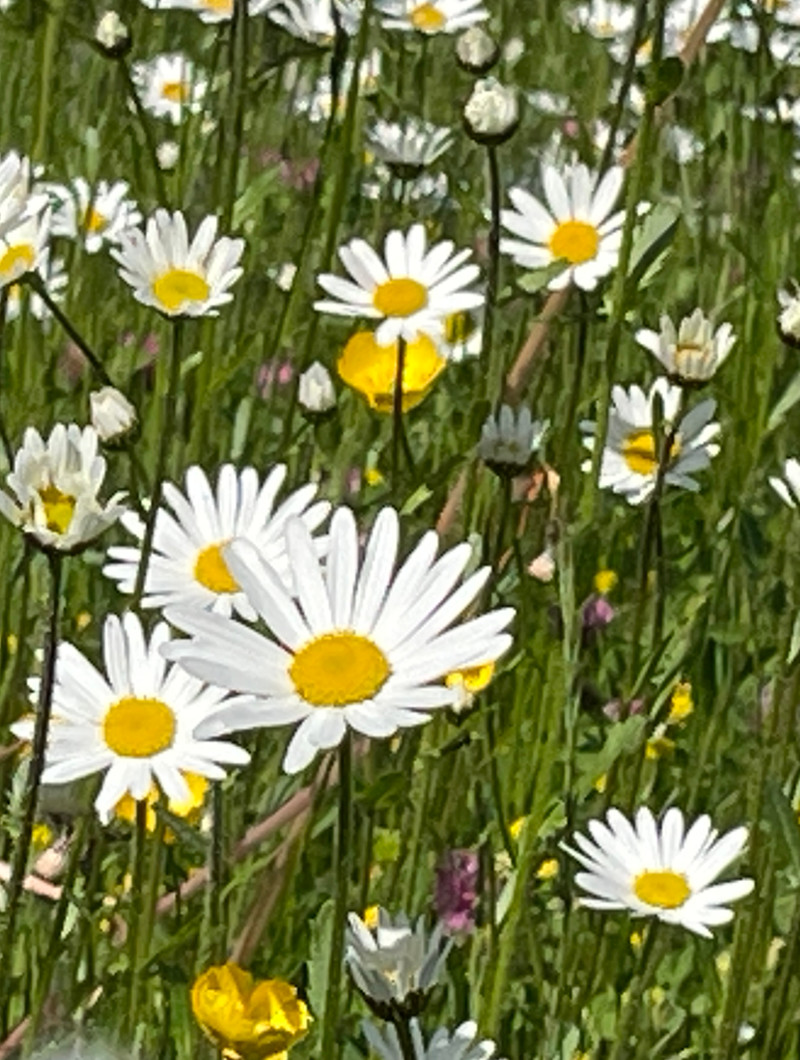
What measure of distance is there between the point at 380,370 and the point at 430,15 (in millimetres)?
785

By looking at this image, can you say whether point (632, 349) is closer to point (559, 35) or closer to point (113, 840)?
point (113, 840)

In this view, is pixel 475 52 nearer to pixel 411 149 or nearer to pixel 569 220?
pixel 569 220

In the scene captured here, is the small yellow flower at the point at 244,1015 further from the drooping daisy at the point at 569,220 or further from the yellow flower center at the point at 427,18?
the yellow flower center at the point at 427,18

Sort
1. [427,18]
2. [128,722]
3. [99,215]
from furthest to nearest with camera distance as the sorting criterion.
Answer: [427,18], [99,215], [128,722]

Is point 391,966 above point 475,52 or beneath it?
beneath

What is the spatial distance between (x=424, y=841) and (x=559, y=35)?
2.42 meters

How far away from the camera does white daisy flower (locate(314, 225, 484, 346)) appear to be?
1460mm

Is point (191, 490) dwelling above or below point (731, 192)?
below

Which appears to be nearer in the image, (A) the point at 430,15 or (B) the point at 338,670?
(B) the point at 338,670

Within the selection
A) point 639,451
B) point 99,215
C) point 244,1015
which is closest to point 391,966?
point 244,1015

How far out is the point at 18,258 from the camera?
3.79 ft

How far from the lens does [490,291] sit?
1192 millimetres

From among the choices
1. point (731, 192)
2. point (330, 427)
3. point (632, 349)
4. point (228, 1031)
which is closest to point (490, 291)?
point (228, 1031)

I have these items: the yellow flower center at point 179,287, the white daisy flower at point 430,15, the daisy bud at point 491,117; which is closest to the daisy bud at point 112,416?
the yellow flower center at point 179,287
